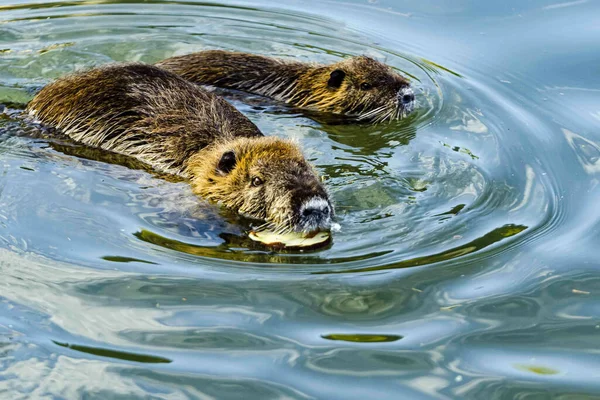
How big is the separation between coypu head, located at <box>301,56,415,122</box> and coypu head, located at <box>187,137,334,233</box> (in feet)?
7.24

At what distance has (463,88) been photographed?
769 centimetres

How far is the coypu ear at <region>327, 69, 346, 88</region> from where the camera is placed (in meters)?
7.88

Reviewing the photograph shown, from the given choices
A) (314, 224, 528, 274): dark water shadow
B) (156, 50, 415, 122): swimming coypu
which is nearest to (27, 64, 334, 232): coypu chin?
(314, 224, 528, 274): dark water shadow

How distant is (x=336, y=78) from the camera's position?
7.88 m

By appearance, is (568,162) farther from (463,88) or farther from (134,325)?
(134,325)

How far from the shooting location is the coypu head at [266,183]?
199 inches

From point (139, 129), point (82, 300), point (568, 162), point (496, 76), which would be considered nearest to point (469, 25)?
point (496, 76)

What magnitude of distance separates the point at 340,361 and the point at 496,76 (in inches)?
177

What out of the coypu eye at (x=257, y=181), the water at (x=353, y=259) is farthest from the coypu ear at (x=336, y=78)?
the coypu eye at (x=257, y=181)

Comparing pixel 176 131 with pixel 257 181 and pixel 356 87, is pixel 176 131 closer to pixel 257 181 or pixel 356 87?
pixel 257 181

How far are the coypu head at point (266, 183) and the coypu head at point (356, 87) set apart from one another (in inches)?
86.9

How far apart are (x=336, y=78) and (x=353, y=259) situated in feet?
10.7

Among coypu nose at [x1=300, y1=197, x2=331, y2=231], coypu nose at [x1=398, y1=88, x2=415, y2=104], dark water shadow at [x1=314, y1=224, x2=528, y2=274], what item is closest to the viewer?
dark water shadow at [x1=314, y1=224, x2=528, y2=274]

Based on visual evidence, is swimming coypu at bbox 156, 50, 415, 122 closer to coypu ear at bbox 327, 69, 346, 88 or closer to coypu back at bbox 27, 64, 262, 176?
coypu ear at bbox 327, 69, 346, 88
